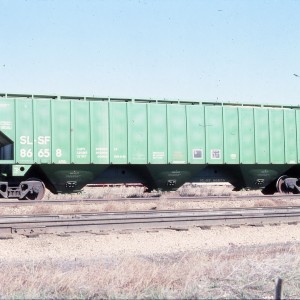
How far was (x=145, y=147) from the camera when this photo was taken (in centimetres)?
1839

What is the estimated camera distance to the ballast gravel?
28.8ft

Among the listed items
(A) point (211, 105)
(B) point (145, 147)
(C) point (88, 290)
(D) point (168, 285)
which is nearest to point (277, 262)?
(D) point (168, 285)

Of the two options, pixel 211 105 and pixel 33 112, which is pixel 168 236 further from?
pixel 211 105

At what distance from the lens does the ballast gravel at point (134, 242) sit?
28.8 ft

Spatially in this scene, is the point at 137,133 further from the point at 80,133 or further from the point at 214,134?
the point at 214,134

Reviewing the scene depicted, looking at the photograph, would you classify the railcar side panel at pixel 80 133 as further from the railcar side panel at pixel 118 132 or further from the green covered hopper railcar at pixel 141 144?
the railcar side panel at pixel 118 132

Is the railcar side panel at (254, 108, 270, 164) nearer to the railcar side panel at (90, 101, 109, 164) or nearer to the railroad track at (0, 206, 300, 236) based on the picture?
the railcar side panel at (90, 101, 109, 164)

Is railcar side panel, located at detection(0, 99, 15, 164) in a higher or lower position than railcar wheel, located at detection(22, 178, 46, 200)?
higher

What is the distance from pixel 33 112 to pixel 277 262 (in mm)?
12103

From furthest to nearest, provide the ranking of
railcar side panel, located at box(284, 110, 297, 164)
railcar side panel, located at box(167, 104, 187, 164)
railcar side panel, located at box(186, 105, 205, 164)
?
railcar side panel, located at box(284, 110, 297, 164) < railcar side panel, located at box(186, 105, 205, 164) < railcar side panel, located at box(167, 104, 187, 164)

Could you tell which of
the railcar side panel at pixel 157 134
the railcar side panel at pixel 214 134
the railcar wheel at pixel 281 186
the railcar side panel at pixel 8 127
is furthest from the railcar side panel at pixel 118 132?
the railcar wheel at pixel 281 186

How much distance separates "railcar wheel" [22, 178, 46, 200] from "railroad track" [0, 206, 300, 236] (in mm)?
5776

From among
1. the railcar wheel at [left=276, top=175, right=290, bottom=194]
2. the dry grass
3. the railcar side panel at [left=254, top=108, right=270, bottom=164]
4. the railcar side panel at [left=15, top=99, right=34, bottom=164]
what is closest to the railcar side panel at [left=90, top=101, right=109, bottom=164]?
the railcar side panel at [left=15, top=99, right=34, bottom=164]

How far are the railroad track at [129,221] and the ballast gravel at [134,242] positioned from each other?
36 centimetres
